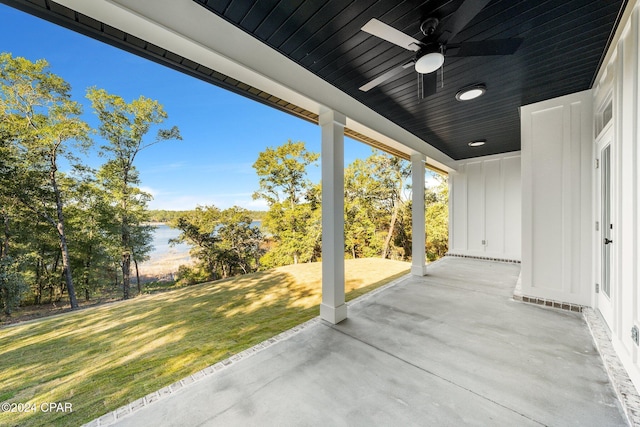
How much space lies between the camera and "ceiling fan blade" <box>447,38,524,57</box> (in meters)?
1.58

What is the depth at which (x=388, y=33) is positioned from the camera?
151 centimetres

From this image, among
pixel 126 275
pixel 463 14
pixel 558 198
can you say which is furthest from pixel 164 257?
pixel 558 198

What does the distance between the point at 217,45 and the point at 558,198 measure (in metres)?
4.53

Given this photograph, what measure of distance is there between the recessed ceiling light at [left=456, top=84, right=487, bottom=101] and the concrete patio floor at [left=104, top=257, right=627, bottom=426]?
287 cm

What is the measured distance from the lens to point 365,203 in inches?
478

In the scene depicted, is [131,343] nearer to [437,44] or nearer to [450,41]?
[437,44]

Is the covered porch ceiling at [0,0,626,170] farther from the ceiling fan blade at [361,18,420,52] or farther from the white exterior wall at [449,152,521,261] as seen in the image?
the white exterior wall at [449,152,521,261]

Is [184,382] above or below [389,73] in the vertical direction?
below

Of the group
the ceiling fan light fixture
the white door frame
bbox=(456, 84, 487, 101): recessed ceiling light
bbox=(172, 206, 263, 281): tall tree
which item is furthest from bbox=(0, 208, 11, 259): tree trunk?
the white door frame

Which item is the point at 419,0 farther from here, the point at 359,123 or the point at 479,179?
the point at 479,179

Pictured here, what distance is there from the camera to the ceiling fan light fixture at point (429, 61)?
1699 millimetres

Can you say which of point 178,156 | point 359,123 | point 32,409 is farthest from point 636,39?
point 178,156

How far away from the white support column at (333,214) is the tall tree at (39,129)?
30.7 feet

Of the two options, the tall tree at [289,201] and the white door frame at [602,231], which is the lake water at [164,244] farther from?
the white door frame at [602,231]
